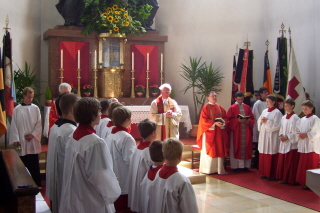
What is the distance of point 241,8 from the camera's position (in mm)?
11500

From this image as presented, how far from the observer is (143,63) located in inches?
439

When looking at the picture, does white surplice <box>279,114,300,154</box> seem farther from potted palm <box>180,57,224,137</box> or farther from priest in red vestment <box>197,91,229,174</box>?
potted palm <box>180,57,224,137</box>

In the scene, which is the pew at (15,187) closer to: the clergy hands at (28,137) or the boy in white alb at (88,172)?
the boy in white alb at (88,172)

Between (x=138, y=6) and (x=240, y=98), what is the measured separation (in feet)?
14.7

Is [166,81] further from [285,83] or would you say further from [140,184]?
[140,184]

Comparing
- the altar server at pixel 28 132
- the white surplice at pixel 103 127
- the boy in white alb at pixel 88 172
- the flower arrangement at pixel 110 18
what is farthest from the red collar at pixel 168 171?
the flower arrangement at pixel 110 18

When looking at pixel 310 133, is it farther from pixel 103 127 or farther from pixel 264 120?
pixel 103 127

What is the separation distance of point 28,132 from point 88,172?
400cm

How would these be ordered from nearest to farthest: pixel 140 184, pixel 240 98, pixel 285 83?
pixel 140 184 < pixel 240 98 < pixel 285 83

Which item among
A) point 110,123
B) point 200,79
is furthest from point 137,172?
point 200,79

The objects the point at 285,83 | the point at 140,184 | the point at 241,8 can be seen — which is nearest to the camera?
the point at 140,184

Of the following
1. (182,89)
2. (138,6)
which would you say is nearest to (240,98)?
(182,89)

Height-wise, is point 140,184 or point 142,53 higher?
point 142,53

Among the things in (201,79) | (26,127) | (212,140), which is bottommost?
(212,140)
